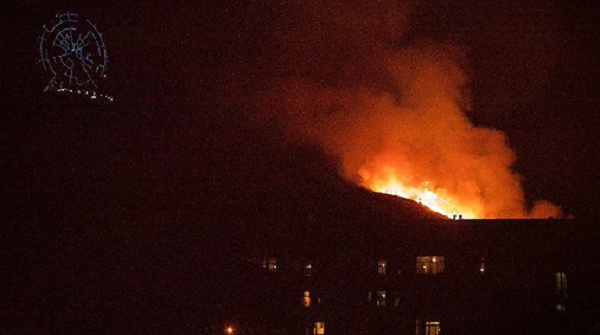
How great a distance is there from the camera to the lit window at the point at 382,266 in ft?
80.2

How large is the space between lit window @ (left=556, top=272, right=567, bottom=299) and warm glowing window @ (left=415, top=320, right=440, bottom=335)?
5.39 metres

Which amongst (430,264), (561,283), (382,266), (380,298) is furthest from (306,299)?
(561,283)

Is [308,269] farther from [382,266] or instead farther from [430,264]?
[430,264]

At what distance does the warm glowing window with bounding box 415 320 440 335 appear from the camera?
77.7ft

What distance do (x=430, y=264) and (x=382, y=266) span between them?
6.76 ft

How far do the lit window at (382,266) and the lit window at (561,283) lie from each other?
7333mm

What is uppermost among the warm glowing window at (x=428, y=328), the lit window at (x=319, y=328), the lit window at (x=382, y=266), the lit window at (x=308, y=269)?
the lit window at (x=382, y=266)

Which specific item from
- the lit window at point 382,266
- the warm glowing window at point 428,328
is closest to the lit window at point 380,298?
the lit window at point 382,266

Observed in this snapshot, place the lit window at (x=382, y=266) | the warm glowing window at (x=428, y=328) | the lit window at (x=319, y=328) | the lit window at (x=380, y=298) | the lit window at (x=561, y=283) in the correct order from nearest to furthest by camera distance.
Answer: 1. the warm glowing window at (x=428, y=328)
2. the lit window at (x=319, y=328)
3. the lit window at (x=561, y=283)
4. the lit window at (x=380, y=298)
5. the lit window at (x=382, y=266)

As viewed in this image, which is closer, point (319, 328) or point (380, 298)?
point (319, 328)

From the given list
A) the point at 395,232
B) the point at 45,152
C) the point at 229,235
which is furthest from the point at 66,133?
the point at 395,232

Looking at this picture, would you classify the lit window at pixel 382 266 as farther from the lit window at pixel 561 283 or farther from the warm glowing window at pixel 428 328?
the lit window at pixel 561 283

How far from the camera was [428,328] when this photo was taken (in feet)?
77.9

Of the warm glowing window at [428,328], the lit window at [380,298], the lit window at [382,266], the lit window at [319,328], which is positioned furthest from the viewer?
the lit window at [382,266]
